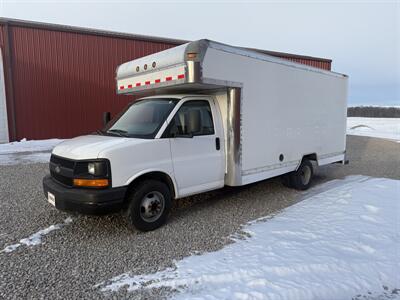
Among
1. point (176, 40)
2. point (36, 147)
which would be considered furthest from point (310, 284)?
point (176, 40)

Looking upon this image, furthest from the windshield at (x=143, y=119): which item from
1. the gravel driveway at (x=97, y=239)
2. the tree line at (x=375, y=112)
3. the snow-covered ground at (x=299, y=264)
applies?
the tree line at (x=375, y=112)

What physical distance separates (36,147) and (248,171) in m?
10.4

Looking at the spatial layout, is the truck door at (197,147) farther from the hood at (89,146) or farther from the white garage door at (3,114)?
the white garage door at (3,114)

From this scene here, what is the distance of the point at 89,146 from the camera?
13.2 feet

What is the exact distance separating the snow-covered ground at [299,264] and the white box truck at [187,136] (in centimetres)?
107

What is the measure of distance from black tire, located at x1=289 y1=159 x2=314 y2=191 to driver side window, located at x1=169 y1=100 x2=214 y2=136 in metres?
2.75

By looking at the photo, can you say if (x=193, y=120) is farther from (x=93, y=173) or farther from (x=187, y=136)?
(x=93, y=173)

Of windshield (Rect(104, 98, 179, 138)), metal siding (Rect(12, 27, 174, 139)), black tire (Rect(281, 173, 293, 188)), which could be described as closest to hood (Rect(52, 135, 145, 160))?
windshield (Rect(104, 98, 179, 138))

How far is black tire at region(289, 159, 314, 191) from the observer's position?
6.76 metres

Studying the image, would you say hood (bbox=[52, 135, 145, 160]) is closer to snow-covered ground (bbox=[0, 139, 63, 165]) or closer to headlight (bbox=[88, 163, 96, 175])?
headlight (bbox=[88, 163, 96, 175])

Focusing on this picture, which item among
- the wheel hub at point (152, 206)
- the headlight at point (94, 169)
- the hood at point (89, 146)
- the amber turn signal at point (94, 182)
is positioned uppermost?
the hood at point (89, 146)

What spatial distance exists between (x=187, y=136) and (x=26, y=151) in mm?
9691

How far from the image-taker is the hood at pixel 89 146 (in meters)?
3.87

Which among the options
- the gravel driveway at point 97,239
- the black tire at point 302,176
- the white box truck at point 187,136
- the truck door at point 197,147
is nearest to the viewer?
the gravel driveway at point 97,239
